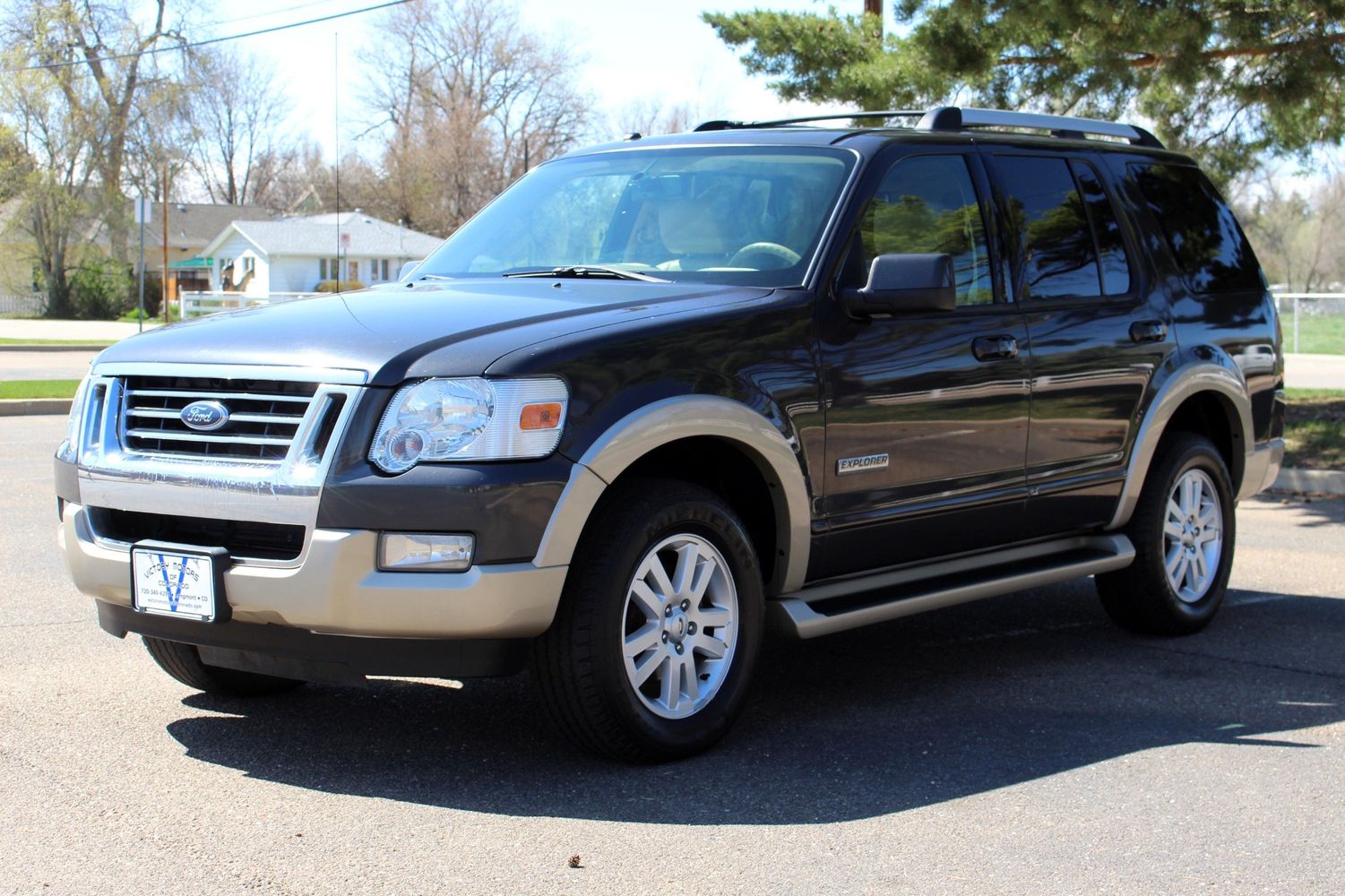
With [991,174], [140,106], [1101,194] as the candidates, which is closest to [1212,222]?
[1101,194]

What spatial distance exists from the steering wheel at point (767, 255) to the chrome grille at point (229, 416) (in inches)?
65.6

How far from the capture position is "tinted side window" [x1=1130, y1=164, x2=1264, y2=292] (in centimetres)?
695

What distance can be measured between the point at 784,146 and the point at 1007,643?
2351mm

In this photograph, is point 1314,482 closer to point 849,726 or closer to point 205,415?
point 849,726

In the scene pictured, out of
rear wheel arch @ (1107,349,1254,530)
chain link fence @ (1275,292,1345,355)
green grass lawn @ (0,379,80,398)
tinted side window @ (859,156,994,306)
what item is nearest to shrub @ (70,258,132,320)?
green grass lawn @ (0,379,80,398)

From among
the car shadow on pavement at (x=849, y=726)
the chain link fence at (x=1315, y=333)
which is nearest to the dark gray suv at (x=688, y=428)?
the car shadow on pavement at (x=849, y=726)

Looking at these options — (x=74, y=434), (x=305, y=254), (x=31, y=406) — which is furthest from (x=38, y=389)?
(x=305, y=254)

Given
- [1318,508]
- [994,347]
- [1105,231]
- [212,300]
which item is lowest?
[1318,508]

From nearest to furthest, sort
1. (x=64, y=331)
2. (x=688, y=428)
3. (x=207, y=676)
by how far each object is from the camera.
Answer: (x=688, y=428) → (x=207, y=676) → (x=64, y=331)

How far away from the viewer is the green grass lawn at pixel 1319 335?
3378 cm

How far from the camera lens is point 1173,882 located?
3.85 metres

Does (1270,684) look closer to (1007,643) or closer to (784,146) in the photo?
(1007,643)

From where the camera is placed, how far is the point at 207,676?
17.6 feet

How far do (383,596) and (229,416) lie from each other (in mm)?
744
